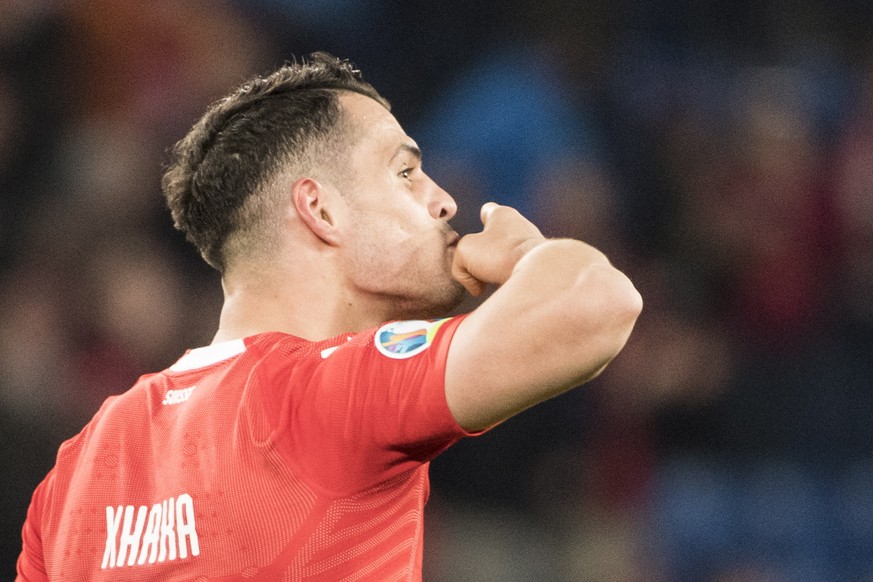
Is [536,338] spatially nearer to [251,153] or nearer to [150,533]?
[150,533]

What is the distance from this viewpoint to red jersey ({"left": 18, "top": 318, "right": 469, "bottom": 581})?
1.92m

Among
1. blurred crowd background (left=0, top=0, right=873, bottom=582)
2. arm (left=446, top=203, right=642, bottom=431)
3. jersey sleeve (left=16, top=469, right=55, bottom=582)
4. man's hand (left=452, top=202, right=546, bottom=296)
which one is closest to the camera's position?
arm (left=446, top=203, right=642, bottom=431)

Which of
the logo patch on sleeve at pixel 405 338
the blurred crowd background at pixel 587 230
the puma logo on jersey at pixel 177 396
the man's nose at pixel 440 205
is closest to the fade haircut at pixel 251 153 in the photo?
the man's nose at pixel 440 205

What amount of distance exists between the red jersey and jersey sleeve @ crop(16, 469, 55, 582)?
0.47 feet

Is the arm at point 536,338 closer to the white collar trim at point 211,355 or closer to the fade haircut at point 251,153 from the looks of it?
the white collar trim at point 211,355

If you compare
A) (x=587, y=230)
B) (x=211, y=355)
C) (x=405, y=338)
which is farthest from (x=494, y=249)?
(x=587, y=230)

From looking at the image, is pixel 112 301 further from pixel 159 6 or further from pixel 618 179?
pixel 618 179

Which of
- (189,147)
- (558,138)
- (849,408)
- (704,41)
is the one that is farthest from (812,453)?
(189,147)

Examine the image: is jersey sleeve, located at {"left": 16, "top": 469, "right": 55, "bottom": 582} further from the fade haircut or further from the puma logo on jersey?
the fade haircut

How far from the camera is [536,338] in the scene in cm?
183

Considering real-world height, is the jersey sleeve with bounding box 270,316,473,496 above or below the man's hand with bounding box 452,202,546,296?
below

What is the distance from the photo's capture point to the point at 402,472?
2012 mm

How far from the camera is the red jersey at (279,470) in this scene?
1923 mm

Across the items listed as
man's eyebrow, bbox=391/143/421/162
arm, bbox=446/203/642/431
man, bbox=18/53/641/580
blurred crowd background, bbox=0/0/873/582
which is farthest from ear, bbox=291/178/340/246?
blurred crowd background, bbox=0/0/873/582
